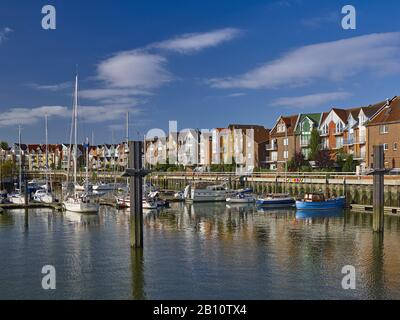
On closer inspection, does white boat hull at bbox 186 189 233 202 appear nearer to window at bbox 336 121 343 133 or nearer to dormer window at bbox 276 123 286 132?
window at bbox 336 121 343 133

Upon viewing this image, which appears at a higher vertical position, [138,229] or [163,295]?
[138,229]

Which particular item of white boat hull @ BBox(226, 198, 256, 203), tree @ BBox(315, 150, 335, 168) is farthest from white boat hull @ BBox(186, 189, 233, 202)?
tree @ BBox(315, 150, 335, 168)

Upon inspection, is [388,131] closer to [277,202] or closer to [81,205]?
[277,202]

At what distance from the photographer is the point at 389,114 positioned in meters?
66.2

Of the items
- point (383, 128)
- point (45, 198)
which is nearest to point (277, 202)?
point (383, 128)

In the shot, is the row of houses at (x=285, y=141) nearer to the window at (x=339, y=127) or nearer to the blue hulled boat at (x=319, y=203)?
the window at (x=339, y=127)

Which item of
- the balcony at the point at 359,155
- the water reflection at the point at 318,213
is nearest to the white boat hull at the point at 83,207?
the water reflection at the point at 318,213

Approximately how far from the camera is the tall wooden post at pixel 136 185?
2841 centimetres
